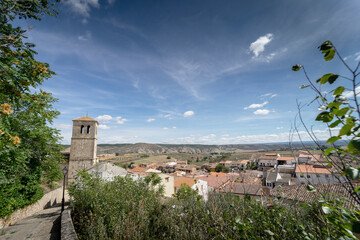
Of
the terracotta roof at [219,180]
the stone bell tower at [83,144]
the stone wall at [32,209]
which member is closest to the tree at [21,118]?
the stone wall at [32,209]

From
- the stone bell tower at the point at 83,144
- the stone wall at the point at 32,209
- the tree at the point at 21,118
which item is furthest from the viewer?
the stone bell tower at the point at 83,144

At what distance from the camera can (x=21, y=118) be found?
7531mm

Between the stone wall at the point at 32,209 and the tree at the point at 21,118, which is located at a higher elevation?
the tree at the point at 21,118

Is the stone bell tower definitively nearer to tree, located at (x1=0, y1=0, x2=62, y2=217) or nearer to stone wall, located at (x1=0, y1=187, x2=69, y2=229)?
stone wall, located at (x1=0, y1=187, x2=69, y2=229)

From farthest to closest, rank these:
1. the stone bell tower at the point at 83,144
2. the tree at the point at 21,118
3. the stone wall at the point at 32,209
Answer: the stone bell tower at the point at 83,144 → the stone wall at the point at 32,209 → the tree at the point at 21,118

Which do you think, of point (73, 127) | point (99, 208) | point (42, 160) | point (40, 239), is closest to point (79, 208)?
point (40, 239)

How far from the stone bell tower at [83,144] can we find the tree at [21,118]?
22.9ft

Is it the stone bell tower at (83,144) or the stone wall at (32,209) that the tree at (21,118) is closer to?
the stone wall at (32,209)

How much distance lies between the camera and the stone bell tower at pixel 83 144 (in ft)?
71.7

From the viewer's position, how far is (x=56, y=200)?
16953 millimetres

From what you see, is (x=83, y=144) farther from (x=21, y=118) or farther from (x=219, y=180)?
(x=219, y=180)

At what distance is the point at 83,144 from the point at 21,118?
53.6ft

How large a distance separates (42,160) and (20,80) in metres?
11.2

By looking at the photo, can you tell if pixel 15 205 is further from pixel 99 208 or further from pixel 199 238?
pixel 199 238
